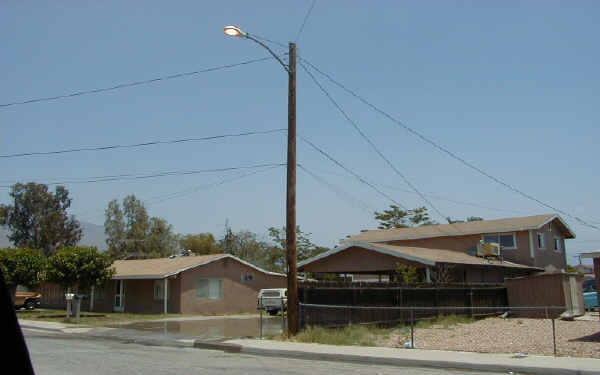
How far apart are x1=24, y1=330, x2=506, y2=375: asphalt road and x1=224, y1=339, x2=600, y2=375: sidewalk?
1.95 ft

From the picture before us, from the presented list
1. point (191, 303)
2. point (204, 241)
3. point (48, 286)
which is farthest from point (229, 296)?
point (204, 241)

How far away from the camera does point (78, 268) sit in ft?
97.0

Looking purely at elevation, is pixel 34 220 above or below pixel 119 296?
above

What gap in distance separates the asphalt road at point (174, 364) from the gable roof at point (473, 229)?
81.1 ft

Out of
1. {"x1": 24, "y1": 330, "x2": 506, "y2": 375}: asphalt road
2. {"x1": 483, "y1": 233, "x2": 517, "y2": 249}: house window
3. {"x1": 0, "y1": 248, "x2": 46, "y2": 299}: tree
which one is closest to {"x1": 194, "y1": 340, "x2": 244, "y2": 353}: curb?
{"x1": 24, "y1": 330, "x2": 506, "y2": 375}: asphalt road

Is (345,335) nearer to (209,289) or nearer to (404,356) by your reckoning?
(404,356)

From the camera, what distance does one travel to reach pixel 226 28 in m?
15.1

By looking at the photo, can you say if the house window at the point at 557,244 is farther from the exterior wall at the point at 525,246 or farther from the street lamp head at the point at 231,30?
the street lamp head at the point at 231,30

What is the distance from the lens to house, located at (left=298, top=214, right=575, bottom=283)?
27.2 metres

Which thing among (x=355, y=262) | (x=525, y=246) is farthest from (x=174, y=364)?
(x=525, y=246)

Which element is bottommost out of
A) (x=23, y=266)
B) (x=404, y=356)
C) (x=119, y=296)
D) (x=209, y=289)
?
(x=404, y=356)

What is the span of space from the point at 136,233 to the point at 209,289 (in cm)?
3948

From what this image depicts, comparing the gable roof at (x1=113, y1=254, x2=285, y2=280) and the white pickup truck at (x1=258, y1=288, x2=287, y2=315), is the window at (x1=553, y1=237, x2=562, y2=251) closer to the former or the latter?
the white pickup truck at (x1=258, y1=288, x2=287, y2=315)

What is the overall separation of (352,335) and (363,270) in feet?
38.1
